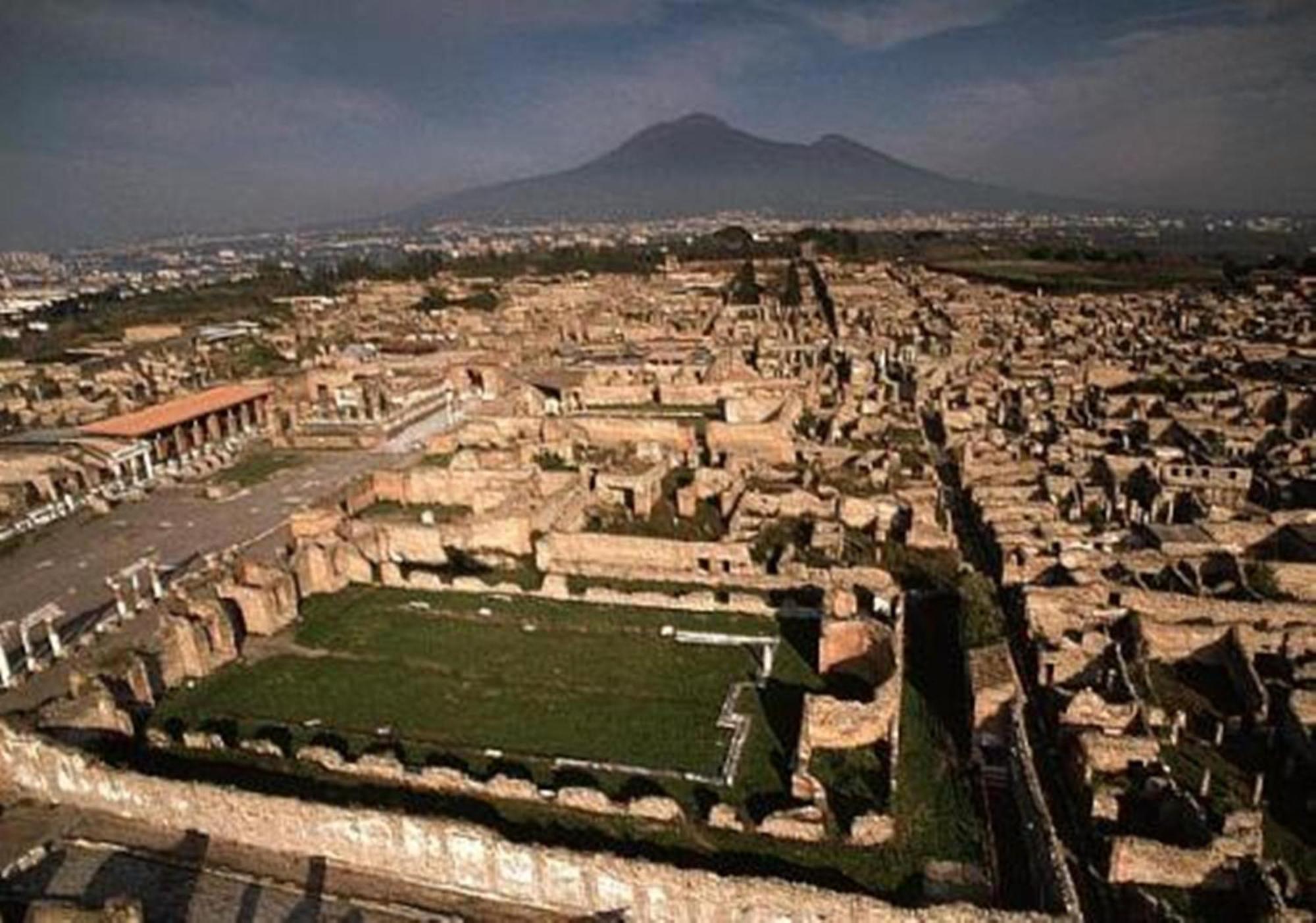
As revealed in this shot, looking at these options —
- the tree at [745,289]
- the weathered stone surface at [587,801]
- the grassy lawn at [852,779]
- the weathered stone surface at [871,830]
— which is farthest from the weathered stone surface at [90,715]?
the tree at [745,289]

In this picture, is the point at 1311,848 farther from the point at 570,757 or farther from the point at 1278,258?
the point at 1278,258

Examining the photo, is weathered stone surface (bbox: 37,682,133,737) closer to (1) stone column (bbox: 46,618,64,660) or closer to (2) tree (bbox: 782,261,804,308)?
(1) stone column (bbox: 46,618,64,660)

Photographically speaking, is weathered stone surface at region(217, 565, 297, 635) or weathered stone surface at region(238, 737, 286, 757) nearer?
weathered stone surface at region(238, 737, 286, 757)

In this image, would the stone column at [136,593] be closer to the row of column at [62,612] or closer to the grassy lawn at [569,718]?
the row of column at [62,612]

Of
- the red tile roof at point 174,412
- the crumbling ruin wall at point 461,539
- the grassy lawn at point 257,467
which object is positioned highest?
the red tile roof at point 174,412

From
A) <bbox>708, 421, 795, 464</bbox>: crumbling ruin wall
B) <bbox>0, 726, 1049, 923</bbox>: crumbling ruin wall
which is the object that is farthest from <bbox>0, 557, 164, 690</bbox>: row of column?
<bbox>708, 421, 795, 464</bbox>: crumbling ruin wall

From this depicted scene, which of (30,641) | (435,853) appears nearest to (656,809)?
(435,853)
